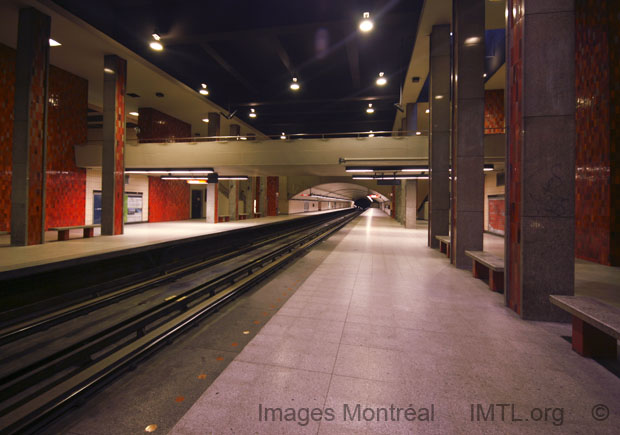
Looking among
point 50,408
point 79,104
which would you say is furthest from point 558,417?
point 79,104

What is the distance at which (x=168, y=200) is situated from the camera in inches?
871

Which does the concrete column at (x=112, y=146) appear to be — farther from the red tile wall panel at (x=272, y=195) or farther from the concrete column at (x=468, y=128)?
the red tile wall panel at (x=272, y=195)

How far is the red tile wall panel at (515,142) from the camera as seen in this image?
14.3 feet

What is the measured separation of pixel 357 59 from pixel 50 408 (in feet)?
54.3

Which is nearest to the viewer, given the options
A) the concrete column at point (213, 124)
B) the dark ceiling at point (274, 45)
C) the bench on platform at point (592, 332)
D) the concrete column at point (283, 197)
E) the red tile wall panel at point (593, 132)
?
the bench on platform at point (592, 332)

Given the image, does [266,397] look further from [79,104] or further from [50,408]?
[79,104]

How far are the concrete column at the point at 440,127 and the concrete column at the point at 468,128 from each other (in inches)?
111

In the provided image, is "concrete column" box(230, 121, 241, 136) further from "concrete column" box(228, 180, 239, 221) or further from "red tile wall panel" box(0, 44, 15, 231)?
"red tile wall panel" box(0, 44, 15, 231)

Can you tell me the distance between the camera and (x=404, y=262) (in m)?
8.49

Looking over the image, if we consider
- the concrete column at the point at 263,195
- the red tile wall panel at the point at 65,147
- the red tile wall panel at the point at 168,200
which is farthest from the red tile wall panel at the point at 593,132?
the concrete column at the point at 263,195

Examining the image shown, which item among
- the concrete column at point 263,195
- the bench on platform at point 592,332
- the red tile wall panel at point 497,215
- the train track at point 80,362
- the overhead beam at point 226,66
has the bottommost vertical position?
the train track at point 80,362

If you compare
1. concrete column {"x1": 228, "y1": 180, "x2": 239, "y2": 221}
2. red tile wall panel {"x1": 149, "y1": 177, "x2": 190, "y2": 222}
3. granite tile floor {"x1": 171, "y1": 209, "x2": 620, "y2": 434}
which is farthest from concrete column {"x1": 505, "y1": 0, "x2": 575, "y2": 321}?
red tile wall panel {"x1": 149, "y1": 177, "x2": 190, "y2": 222}

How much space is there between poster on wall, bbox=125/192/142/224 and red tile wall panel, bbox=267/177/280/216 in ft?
47.7

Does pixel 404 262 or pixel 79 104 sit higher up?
pixel 79 104
